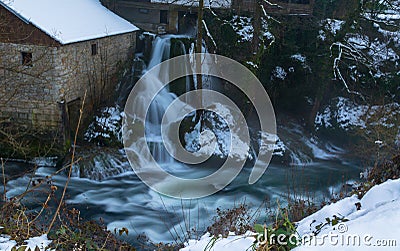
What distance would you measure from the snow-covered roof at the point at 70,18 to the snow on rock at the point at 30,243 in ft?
25.1

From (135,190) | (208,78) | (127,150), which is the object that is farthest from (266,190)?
(208,78)

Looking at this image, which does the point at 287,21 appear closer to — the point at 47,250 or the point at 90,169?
the point at 90,169

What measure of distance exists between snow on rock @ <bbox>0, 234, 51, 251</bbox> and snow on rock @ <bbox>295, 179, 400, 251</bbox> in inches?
81.6

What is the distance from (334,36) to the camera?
41.1 ft

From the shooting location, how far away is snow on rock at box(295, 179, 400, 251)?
8.58ft

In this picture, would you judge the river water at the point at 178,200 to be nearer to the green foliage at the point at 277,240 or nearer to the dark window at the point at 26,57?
the dark window at the point at 26,57

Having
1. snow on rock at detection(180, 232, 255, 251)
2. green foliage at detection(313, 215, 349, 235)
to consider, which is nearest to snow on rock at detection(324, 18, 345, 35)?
green foliage at detection(313, 215, 349, 235)

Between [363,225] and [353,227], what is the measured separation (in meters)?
0.07

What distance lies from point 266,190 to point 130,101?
511cm

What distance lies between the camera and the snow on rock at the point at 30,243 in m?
3.42

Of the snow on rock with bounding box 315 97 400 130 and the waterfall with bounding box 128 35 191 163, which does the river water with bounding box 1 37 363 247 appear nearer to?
the waterfall with bounding box 128 35 191 163

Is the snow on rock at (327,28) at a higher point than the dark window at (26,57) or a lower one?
higher

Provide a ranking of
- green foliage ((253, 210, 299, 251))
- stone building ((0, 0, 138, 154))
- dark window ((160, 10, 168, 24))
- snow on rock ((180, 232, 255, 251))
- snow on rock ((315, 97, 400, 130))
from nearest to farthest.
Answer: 1. green foliage ((253, 210, 299, 251))
2. snow on rock ((180, 232, 255, 251))
3. stone building ((0, 0, 138, 154))
4. snow on rock ((315, 97, 400, 130))
5. dark window ((160, 10, 168, 24))

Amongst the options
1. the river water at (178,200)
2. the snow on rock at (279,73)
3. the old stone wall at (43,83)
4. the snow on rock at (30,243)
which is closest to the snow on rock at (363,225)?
the snow on rock at (30,243)
